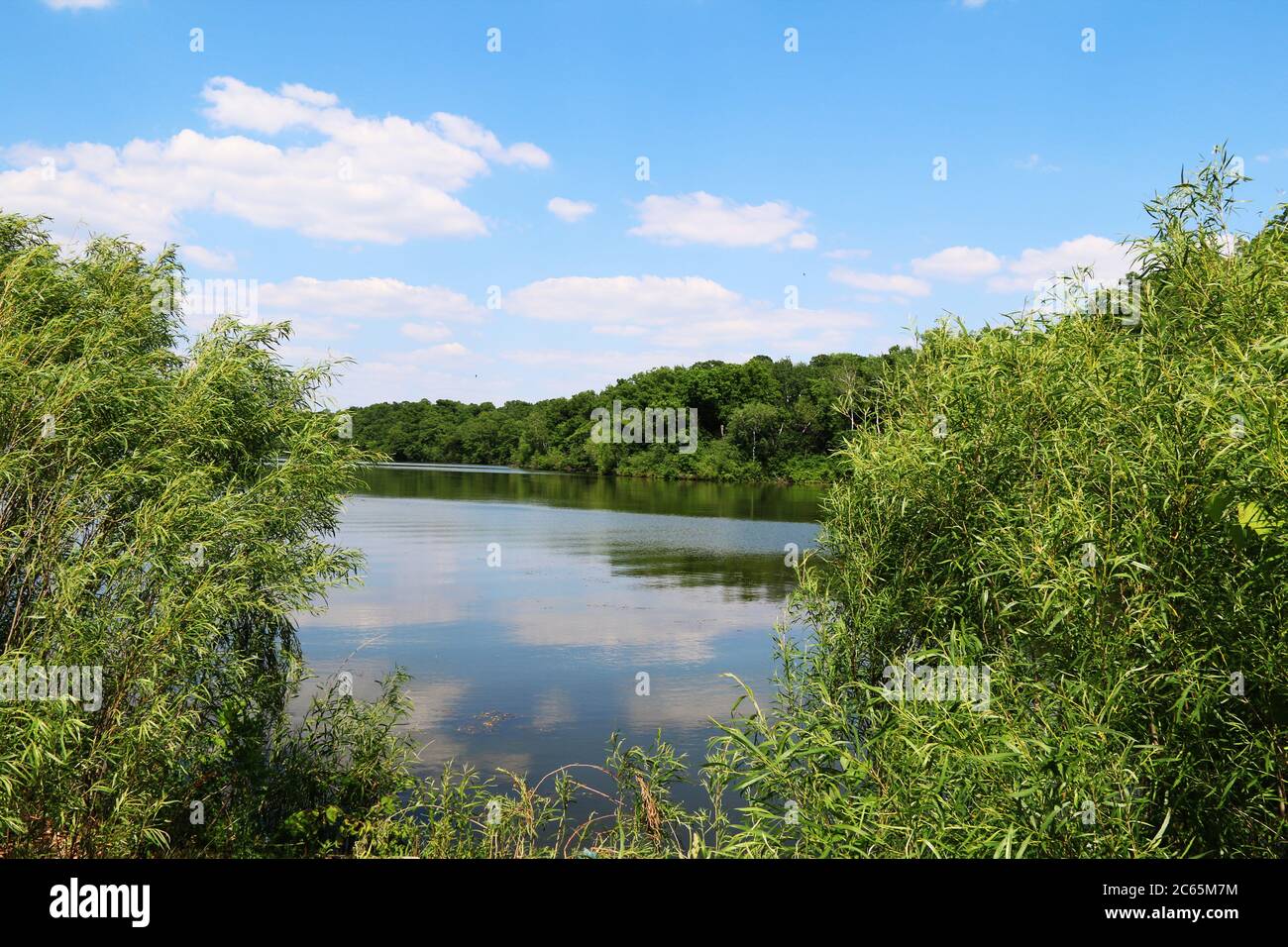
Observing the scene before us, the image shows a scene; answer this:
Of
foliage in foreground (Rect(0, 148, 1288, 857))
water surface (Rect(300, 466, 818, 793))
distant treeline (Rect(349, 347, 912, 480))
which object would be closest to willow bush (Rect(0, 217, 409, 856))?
foliage in foreground (Rect(0, 148, 1288, 857))

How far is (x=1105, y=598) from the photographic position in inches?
327

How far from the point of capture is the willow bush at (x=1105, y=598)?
7184mm

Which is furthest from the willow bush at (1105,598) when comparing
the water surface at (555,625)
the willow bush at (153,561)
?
the water surface at (555,625)

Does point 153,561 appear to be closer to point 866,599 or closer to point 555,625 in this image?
point 866,599

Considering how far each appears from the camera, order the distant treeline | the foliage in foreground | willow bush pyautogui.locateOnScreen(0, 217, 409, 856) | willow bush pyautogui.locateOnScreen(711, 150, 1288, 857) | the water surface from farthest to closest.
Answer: the distant treeline → the water surface → willow bush pyautogui.locateOnScreen(0, 217, 409, 856) → the foliage in foreground → willow bush pyautogui.locateOnScreen(711, 150, 1288, 857)

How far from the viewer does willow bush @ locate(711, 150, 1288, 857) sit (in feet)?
23.6

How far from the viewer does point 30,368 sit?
38.2 feet

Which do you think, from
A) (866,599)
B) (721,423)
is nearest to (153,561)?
(866,599)

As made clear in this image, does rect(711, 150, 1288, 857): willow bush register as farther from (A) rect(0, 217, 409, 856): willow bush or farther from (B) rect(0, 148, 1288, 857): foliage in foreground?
(A) rect(0, 217, 409, 856): willow bush

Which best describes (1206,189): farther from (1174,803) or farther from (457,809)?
(457,809)

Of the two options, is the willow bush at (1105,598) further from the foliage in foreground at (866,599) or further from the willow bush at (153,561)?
the willow bush at (153,561)
